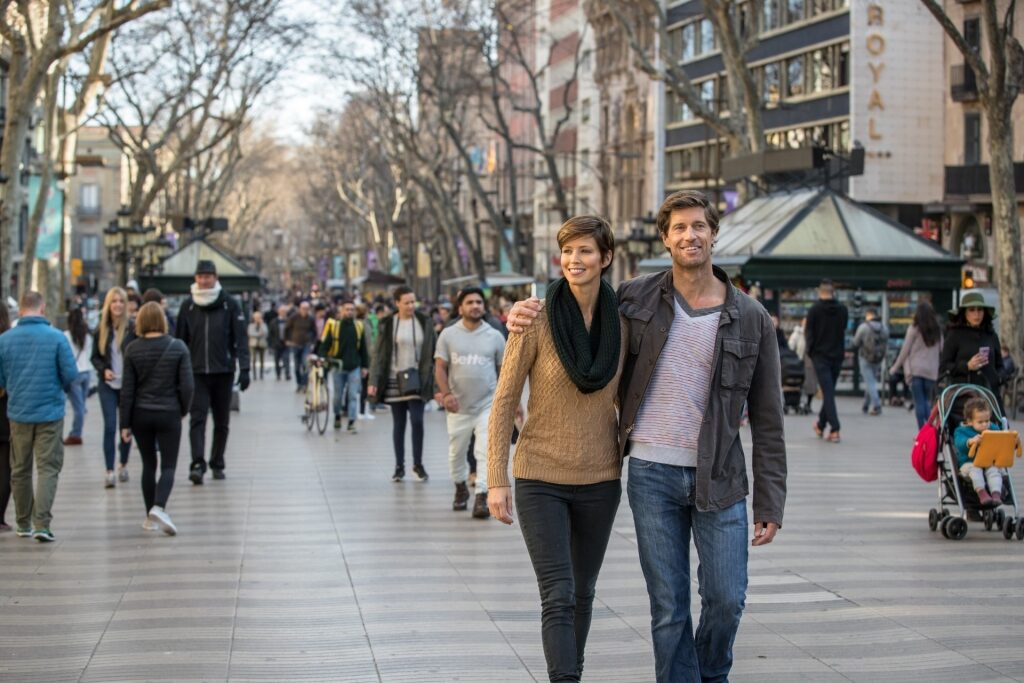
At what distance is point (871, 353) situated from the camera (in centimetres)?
2572

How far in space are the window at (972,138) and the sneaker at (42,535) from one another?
40.7 meters

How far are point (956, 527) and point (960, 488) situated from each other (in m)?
0.39

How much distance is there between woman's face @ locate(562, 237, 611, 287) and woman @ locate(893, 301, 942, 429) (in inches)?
528

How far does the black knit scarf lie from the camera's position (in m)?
5.83

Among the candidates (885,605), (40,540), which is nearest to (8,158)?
(40,540)

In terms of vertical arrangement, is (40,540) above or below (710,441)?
below

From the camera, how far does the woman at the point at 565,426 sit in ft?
19.2

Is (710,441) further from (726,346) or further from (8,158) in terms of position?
(8,158)

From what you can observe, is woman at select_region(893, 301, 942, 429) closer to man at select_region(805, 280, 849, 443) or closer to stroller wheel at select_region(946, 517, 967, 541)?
man at select_region(805, 280, 849, 443)

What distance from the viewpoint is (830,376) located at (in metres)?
20.1

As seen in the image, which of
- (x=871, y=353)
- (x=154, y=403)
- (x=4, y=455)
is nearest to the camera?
(x=4, y=455)

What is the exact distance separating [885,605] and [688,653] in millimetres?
3414

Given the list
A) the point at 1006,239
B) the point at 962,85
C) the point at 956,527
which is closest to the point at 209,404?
the point at 956,527

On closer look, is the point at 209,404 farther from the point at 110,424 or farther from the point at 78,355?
the point at 78,355
